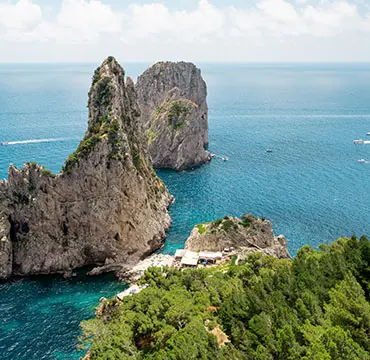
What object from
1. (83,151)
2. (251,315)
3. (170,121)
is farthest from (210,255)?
(170,121)

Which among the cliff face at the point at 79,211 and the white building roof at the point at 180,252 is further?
the white building roof at the point at 180,252

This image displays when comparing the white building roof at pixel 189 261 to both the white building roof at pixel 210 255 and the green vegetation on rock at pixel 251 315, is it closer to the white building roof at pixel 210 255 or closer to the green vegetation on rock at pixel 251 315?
the white building roof at pixel 210 255

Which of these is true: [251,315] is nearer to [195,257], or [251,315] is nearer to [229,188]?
[195,257]

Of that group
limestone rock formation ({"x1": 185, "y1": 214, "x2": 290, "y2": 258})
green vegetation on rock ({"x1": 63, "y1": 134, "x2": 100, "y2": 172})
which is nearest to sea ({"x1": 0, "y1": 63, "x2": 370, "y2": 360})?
limestone rock formation ({"x1": 185, "y1": 214, "x2": 290, "y2": 258})

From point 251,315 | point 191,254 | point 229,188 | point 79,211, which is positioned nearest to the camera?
point 251,315

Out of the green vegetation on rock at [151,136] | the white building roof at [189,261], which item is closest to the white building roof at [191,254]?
the white building roof at [189,261]

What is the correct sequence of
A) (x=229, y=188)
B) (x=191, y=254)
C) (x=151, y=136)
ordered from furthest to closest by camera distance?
(x=151, y=136) → (x=229, y=188) → (x=191, y=254)

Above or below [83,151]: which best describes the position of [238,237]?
below
